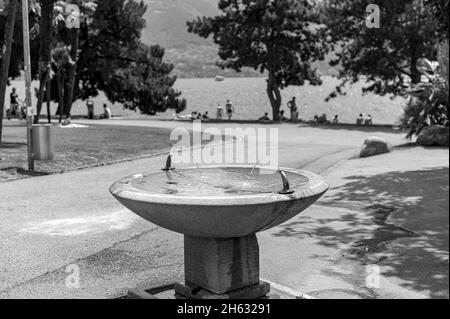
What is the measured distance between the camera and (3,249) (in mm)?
7324

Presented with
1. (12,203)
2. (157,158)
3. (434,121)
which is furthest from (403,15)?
(12,203)

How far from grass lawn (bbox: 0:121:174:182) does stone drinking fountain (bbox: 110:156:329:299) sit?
870 centimetres

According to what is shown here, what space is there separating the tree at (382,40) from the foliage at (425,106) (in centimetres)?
983

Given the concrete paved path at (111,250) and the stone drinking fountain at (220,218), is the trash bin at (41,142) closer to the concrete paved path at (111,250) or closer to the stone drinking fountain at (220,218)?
the concrete paved path at (111,250)

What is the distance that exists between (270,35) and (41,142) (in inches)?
1051

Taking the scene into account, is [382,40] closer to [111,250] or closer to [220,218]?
[111,250]

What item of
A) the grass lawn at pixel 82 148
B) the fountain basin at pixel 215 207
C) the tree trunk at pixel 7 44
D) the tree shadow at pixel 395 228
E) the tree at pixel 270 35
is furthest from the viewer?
the tree at pixel 270 35

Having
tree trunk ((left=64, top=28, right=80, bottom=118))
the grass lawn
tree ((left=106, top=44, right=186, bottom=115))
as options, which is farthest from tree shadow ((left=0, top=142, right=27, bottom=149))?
tree ((left=106, top=44, right=186, bottom=115))

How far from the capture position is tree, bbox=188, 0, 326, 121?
37.9 metres

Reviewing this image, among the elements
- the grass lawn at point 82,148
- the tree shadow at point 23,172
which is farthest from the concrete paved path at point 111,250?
the grass lawn at point 82,148

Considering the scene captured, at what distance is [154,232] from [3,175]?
247 inches

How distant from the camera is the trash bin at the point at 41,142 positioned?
14.0 metres

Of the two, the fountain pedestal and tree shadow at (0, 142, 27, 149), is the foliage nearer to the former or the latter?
tree shadow at (0, 142, 27, 149)

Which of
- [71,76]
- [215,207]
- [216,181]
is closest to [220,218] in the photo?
[215,207]
